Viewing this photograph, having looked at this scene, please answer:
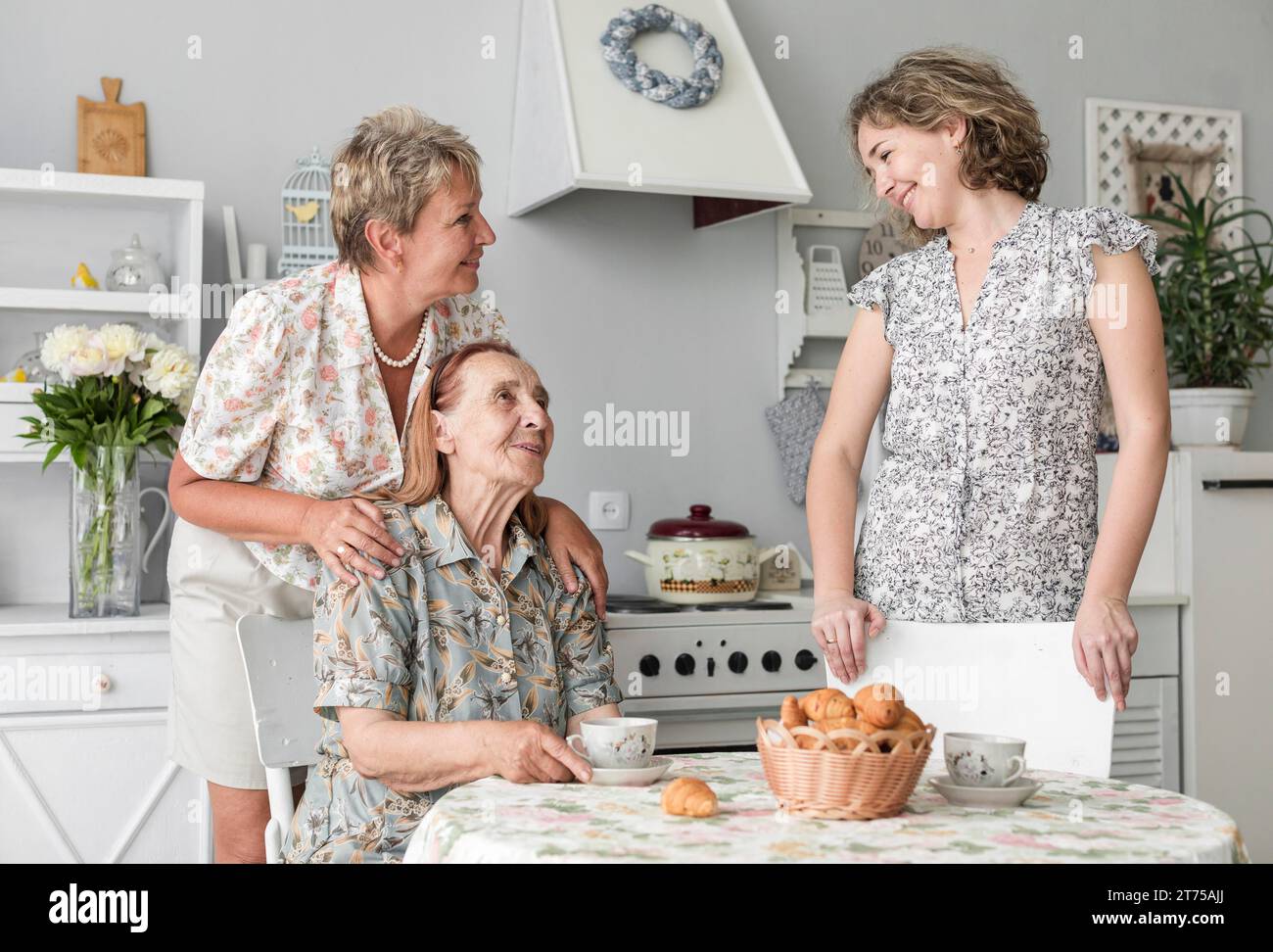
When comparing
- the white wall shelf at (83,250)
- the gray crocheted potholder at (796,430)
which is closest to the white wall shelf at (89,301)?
the white wall shelf at (83,250)

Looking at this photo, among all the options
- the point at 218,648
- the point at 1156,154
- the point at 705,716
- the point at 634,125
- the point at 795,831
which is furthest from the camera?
the point at 1156,154

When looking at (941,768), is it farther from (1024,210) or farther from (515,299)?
(515,299)

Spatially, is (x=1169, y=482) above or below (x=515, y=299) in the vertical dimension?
below

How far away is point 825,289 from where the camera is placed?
329cm

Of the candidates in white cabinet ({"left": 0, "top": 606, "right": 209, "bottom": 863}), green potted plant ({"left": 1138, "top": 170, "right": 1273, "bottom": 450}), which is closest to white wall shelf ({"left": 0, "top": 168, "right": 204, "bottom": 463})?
white cabinet ({"left": 0, "top": 606, "right": 209, "bottom": 863})

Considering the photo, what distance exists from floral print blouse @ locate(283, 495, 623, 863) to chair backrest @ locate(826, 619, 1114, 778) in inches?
14.3

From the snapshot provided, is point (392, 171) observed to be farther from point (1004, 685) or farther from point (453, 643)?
point (1004, 685)

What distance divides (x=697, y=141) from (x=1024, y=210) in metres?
1.23

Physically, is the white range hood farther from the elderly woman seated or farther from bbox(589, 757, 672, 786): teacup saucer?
bbox(589, 757, 672, 786): teacup saucer

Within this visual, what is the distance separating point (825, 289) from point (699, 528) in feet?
2.57

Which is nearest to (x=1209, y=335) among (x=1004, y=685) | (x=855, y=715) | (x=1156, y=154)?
(x=1156, y=154)

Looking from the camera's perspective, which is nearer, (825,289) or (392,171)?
(392,171)
